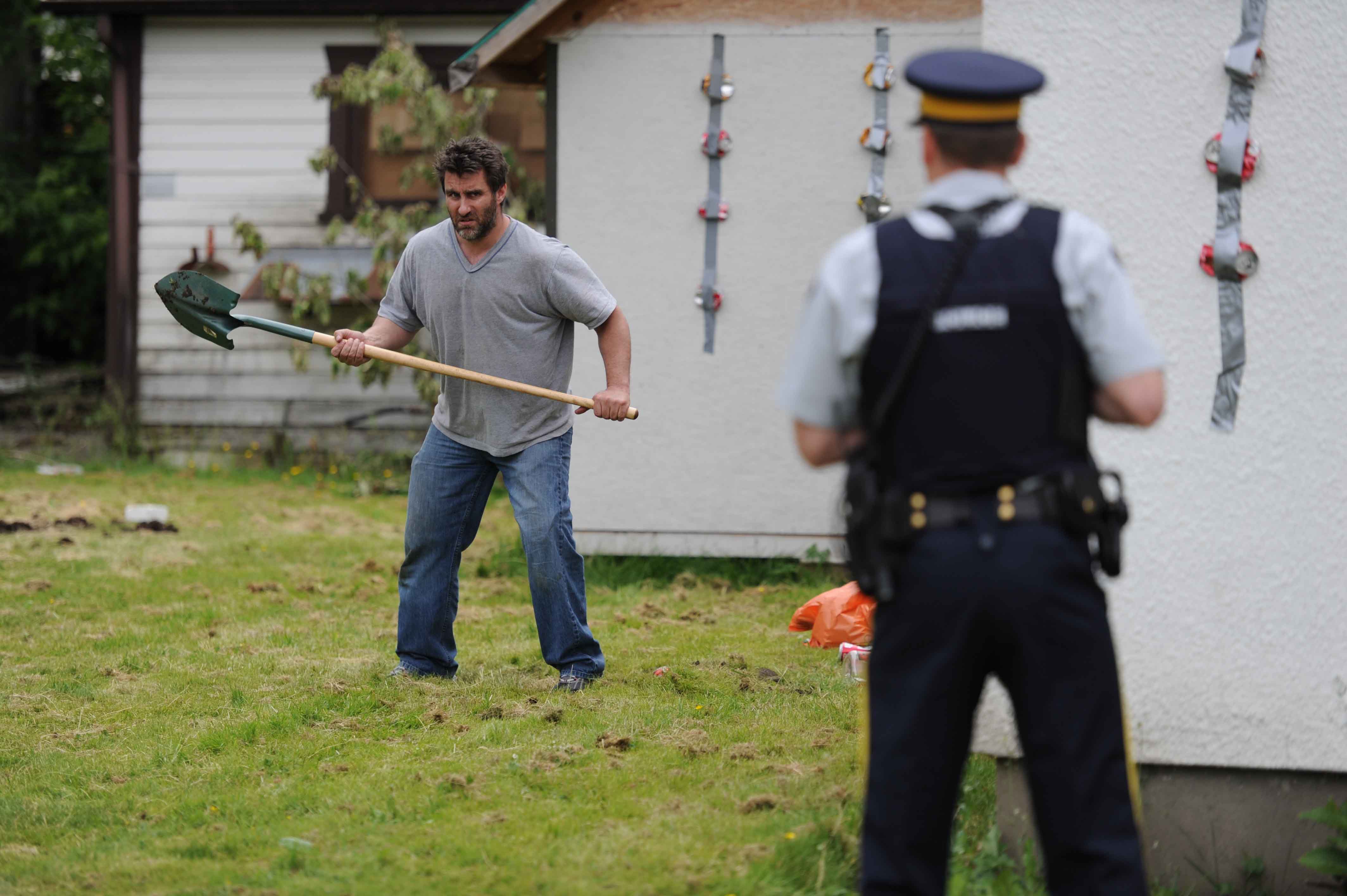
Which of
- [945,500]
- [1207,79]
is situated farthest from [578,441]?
[945,500]

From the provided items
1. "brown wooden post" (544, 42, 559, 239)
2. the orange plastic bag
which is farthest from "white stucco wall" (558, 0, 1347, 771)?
"brown wooden post" (544, 42, 559, 239)

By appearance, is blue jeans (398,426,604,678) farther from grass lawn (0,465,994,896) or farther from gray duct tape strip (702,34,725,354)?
gray duct tape strip (702,34,725,354)

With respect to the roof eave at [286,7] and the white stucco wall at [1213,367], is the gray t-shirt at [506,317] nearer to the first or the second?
the white stucco wall at [1213,367]

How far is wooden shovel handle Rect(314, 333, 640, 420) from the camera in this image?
498cm

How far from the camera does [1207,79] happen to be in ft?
11.6

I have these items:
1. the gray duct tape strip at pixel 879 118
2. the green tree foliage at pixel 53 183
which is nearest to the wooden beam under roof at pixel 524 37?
the gray duct tape strip at pixel 879 118

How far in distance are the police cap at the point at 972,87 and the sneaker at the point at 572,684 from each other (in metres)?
3.19

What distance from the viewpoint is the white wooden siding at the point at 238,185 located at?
1255 centimetres

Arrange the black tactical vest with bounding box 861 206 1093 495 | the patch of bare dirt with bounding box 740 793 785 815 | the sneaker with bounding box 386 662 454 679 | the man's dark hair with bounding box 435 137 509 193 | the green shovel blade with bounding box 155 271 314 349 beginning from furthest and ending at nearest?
the green shovel blade with bounding box 155 271 314 349 < the sneaker with bounding box 386 662 454 679 < the man's dark hair with bounding box 435 137 509 193 < the patch of bare dirt with bounding box 740 793 785 815 < the black tactical vest with bounding box 861 206 1093 495

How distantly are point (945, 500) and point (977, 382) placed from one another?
0.22 metres

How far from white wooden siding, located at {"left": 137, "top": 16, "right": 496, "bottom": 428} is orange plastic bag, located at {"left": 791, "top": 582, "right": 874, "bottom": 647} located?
23.5 ft

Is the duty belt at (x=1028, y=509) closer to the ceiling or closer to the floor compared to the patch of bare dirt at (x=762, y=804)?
closer to the ceiling

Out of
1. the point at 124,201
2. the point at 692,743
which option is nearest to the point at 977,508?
the point at 692,743

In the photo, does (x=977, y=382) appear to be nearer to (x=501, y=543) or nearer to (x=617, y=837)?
(x=617, y=837)
